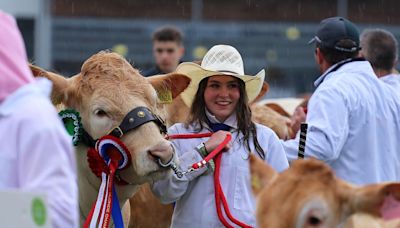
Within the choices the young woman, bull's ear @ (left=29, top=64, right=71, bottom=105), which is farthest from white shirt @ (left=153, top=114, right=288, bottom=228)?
bull's ear @ (left=29, top=64, right=71, bottom=105)

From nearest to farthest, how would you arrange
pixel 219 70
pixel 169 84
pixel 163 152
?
pixel 163 152 → pixel 219 70 → pixel 169 84

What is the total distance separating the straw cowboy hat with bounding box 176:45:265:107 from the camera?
259 inches

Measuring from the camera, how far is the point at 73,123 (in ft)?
20.5

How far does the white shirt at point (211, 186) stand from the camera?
20.3ft

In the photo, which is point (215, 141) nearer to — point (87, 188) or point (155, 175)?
point (155, 175)

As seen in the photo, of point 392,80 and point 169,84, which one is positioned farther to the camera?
point 392,80

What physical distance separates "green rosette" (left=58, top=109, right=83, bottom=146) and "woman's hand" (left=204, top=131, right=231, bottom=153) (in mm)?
738

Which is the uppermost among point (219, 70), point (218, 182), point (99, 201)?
point (219, 70)

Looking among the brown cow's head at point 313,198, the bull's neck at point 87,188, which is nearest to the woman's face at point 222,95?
the bull's neck at point 87,188

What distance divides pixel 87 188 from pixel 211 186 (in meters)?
0.77

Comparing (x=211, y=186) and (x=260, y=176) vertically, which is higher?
(x=260, y=176)

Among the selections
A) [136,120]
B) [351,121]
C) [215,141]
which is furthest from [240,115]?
[351,121]

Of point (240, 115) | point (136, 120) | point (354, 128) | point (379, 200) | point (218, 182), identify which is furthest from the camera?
point (354, 128)

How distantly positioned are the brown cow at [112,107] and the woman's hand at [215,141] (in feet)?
1.08
